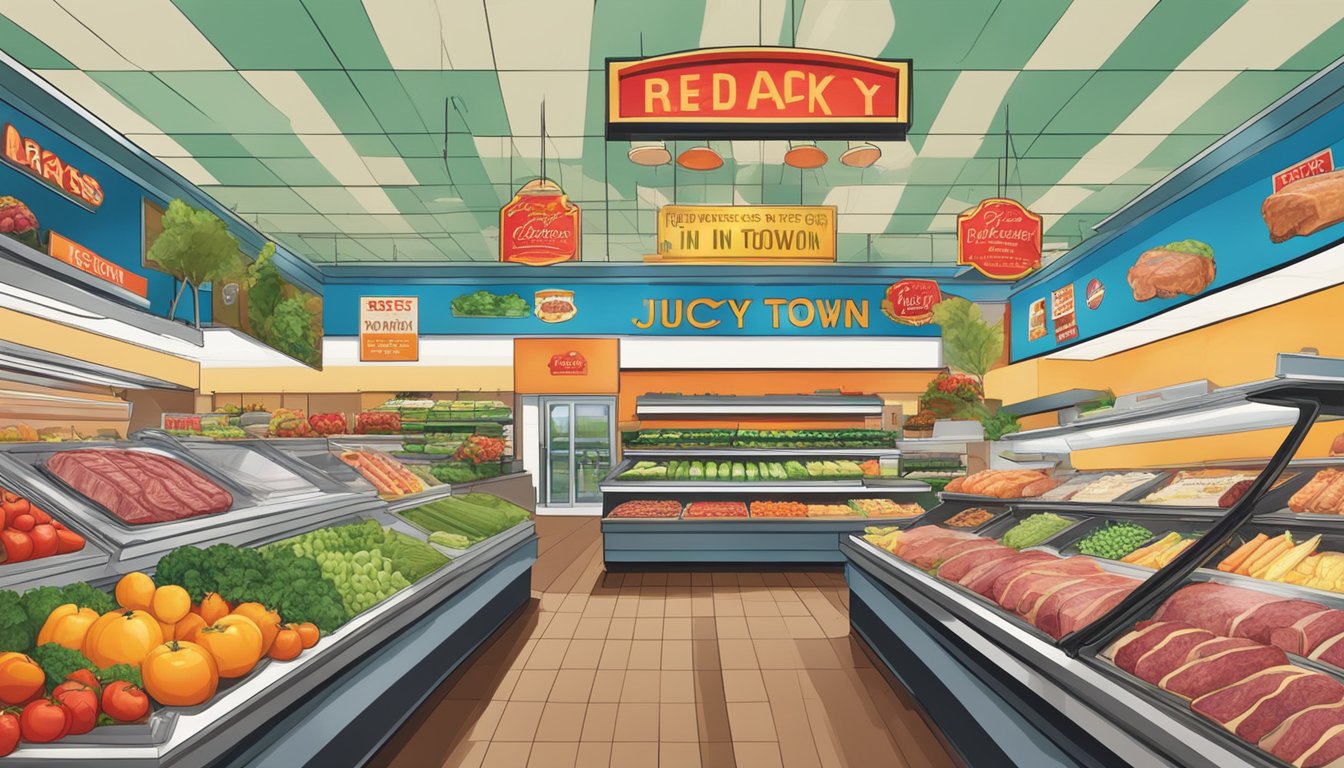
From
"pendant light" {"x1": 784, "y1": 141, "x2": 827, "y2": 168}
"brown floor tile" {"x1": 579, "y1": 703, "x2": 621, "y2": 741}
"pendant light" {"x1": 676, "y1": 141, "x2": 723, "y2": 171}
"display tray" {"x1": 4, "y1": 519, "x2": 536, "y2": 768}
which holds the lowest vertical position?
"brown floor tile" {"x1": 579, "y1": 703, "x2": 621, "y2": 741}

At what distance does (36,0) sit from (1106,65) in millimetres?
8001

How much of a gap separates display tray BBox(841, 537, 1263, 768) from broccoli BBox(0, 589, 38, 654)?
107 inches

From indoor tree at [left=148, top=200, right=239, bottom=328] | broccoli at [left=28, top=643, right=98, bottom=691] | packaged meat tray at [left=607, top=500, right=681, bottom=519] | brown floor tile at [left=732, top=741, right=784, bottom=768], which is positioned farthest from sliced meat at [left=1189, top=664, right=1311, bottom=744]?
indoor tree at [left=148, top=200, right=239, bottom=328]

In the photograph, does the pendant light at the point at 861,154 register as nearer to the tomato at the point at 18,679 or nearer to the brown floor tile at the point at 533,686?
the brown floor tile at the point at 533,686

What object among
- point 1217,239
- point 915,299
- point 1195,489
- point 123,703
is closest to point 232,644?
point 123,703

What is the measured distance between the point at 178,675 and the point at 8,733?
33cm

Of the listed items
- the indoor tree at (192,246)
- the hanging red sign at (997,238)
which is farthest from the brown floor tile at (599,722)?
the hanging red sign at (997,238)

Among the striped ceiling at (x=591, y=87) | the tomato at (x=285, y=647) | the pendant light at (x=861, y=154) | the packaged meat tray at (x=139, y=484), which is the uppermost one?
the striped ceiling at (x=591, y=87)

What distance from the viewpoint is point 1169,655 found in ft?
6.06

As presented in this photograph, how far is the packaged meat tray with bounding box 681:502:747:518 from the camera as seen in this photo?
7.12 m

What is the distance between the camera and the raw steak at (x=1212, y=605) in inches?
78.8

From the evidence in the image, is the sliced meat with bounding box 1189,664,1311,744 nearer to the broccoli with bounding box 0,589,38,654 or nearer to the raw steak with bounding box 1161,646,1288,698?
the raw steak with bounding box 1161,646,1288,698

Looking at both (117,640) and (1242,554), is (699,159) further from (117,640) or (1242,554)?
(117,640)

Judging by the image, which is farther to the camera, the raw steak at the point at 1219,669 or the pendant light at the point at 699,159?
the pendant light at the point at 699,159
